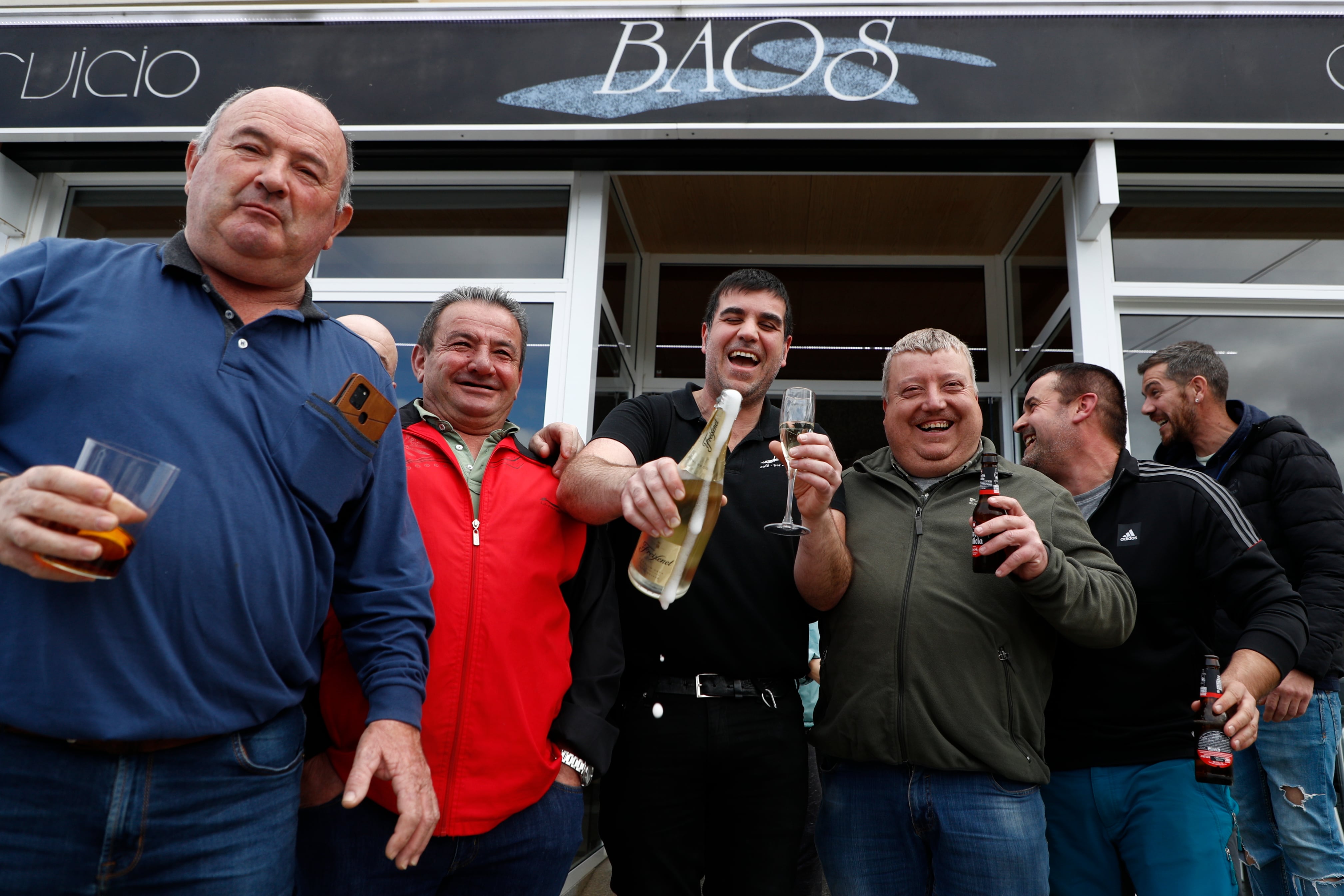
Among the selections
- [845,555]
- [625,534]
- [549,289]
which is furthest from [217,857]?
[549,289]

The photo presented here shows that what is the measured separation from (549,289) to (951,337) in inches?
102

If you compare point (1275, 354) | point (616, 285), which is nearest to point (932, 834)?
point (1275, 354)

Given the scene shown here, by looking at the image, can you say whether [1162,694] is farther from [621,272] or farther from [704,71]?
[621,272]

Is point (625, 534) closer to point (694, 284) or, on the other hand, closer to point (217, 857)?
point (217, 857)

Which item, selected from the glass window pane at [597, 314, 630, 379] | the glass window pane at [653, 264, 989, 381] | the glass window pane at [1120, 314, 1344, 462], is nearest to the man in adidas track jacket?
the glass window pane at [1120, 314, 1344, 462]

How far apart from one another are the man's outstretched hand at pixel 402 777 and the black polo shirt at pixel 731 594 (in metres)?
0.85

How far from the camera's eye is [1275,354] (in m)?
4.54

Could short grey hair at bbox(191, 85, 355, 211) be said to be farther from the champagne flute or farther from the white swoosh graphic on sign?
the white swoosh graphic on sign

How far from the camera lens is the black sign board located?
4.16 meters

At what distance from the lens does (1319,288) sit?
445 centimetres

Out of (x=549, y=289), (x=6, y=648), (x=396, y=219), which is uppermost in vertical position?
(x=396, y=219)

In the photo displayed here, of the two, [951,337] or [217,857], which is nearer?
[217,857]

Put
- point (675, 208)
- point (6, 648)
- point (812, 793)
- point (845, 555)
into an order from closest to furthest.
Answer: point (6, 648) → point (845, 555) → point (812, 793) → point (675, 208)

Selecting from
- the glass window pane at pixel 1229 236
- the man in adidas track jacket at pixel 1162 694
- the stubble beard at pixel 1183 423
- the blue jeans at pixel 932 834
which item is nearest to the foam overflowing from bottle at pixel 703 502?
the blue jeans at pixel 932 834
